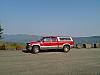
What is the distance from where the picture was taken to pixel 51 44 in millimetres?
26406

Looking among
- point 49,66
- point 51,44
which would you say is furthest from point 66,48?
point 49,66

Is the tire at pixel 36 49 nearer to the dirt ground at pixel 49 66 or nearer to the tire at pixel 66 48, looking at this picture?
the tire at pixel 66 48

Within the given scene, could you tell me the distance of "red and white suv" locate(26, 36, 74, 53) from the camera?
2578cm

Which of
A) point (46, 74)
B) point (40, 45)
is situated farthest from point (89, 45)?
point (46, 74)

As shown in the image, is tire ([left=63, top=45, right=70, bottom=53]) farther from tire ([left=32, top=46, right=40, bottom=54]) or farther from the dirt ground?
the dirt ground

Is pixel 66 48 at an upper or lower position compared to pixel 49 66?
upper

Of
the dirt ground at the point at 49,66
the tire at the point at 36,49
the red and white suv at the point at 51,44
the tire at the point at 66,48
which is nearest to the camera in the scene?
the dirt ground at the point at 49,66

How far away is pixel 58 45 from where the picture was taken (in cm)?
2666

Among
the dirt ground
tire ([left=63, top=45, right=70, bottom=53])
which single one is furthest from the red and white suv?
the dirt ground

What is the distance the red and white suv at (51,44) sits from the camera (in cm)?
2578

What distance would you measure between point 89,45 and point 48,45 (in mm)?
9492

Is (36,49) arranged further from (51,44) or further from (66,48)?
(66,48)

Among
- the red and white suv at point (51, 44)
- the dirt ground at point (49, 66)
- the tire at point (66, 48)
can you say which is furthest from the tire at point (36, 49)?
the dirt ground at point (49, 66)

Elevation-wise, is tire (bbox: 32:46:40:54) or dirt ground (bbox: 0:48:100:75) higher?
tire (bbox: 32:46:40:54)
